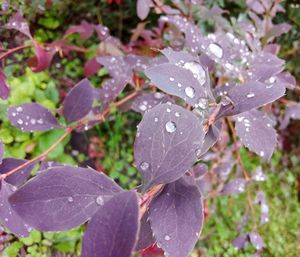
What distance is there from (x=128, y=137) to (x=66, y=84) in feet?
1.13

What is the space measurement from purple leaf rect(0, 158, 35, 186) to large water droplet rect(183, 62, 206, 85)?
1.13ft

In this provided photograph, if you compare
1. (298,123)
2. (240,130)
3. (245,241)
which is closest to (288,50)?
(298,123)

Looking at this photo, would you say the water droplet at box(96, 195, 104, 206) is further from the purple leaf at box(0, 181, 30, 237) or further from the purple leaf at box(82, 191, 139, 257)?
the purple leaf at box(0, 181, 30, 237)

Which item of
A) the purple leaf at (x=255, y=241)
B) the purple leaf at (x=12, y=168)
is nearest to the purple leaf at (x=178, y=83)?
the purple leaf at (x=12, y=168)

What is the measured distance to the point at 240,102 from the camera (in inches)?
22.9

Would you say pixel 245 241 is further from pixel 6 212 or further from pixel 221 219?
pixel 6 212

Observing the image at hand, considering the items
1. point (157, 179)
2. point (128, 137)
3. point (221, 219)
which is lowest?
point (221, 219)

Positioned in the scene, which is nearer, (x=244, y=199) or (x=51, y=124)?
(x=51, y=124)

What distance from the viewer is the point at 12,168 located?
0.76 meters

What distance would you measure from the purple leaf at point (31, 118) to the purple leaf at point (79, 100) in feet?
0.17

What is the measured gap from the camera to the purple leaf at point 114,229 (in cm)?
36

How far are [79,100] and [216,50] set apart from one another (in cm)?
31

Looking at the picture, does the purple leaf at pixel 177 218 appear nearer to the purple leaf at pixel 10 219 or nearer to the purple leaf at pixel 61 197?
the purple leaf at pixel 61 197

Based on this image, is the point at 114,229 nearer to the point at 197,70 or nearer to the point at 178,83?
the point at 178,83
